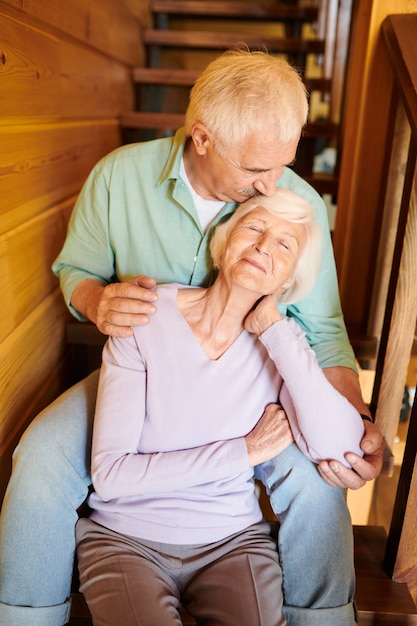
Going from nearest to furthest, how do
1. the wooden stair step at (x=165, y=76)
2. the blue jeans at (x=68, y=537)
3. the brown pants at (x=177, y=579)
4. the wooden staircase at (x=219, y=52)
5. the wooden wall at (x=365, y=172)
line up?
the brown pants at (x=177, y=579)
the blue jeans at (x=68, y=537)
the wooden wall at (x=365, y=172)
the wooden staircase at (x=219, y=52)
the wooden stair step at (x=165, y=76)

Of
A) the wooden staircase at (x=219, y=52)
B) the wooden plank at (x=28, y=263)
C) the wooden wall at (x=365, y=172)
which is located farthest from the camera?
the wooden staircase at (x=219, y=52)

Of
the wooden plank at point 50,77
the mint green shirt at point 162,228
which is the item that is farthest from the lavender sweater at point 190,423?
the wooden plank at point 50,77

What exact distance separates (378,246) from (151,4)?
7.44 ft

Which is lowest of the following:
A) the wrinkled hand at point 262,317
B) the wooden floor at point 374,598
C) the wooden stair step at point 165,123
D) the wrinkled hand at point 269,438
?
the wooden floor at point 374,598

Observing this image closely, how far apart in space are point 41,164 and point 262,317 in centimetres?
A: 83

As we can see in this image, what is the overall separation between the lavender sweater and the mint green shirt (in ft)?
0.78

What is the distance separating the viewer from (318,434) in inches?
50.6

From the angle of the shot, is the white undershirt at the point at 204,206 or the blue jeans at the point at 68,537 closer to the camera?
the blue jeans at the point at 68,537

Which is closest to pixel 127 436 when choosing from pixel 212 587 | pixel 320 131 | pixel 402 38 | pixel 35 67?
pixel 212 587

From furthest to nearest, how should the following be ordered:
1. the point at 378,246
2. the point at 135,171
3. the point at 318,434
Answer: the point at 378,246, the point at 135,171, the point at 318,434

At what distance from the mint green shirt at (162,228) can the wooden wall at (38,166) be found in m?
0.15

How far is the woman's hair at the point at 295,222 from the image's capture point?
1397mm

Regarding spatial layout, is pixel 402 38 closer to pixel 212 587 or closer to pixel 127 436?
pixel 127 436

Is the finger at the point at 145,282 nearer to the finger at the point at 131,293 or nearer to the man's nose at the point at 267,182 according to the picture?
the finger at the point at 131,293
